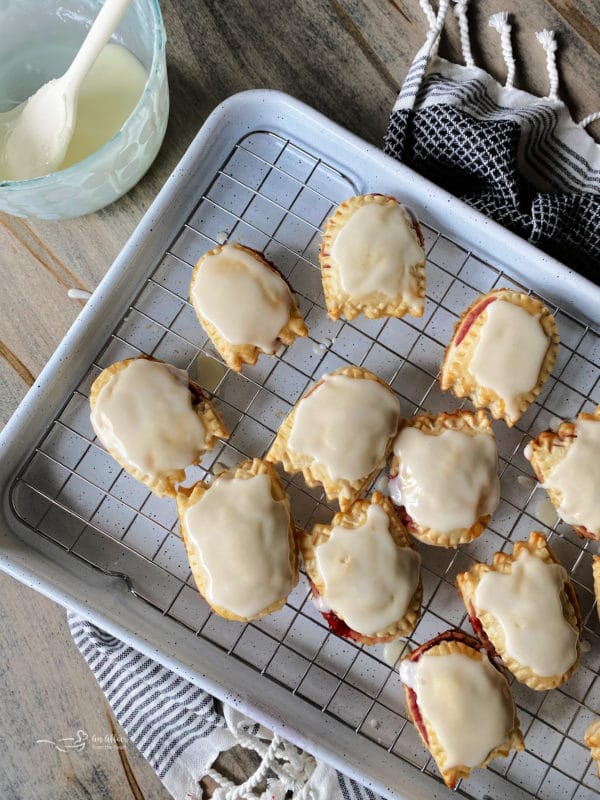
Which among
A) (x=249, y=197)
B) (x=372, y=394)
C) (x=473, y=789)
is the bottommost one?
(x=473, y=789)

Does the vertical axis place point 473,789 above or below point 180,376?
below

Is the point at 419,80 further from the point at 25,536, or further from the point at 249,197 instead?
the point at 25,536

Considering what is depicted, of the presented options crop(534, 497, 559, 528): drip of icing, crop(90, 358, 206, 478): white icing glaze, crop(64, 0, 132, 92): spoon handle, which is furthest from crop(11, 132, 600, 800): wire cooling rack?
crop(64, 0, 132, 92): spoon handle

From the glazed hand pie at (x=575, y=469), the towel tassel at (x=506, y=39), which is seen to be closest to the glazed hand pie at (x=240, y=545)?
the glazed hand pie at (x=575, y=469)

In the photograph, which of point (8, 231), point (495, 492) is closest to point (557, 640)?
point (495, 492)

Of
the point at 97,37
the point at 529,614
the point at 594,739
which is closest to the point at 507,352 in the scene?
the point at 529,614

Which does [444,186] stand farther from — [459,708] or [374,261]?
[459,708]

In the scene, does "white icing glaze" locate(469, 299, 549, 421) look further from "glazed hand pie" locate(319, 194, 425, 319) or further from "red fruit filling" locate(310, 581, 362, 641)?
"red fruit filling" locate(310, 581, 362, 641)
